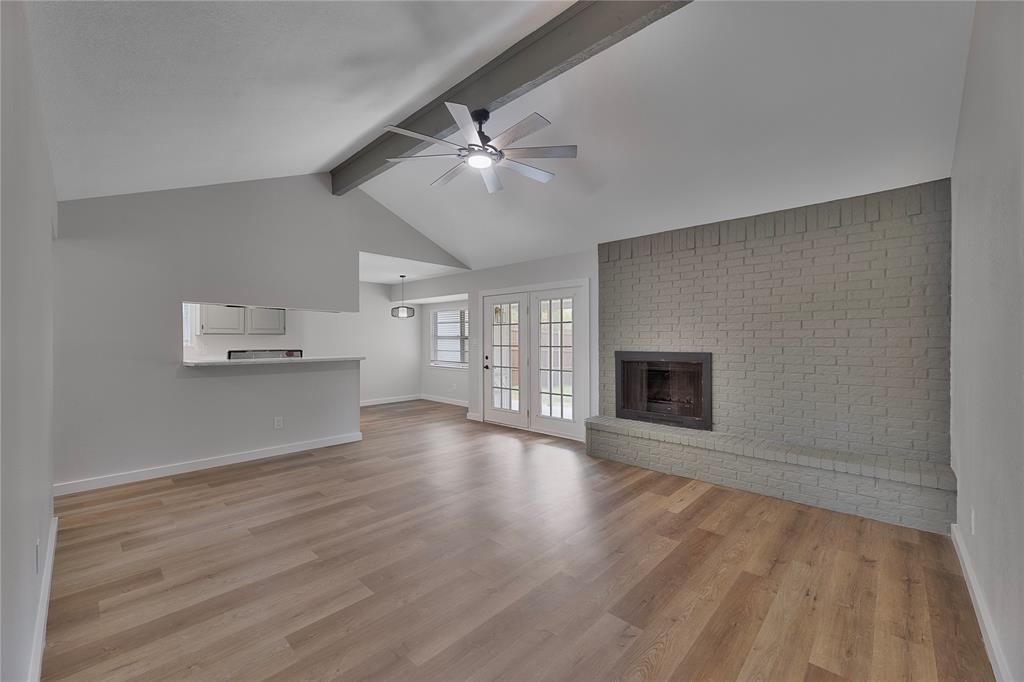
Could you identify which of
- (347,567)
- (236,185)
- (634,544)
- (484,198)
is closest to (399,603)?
(347,567)

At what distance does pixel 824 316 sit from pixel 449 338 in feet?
20.9

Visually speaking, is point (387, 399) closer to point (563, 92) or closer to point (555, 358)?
point (555, 358)

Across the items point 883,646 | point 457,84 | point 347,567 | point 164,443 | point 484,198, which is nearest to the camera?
point 883,646

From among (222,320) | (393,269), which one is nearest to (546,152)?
(393,269)

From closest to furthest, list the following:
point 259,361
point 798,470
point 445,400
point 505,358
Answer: point 798,470
point 259,361
point 505,358
point 445,400

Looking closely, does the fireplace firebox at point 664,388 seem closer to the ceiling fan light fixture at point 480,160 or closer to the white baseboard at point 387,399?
the ceiling fan light fixture at point 480,160

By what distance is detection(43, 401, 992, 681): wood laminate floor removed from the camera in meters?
1.82

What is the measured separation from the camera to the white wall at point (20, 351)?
1.22 metres

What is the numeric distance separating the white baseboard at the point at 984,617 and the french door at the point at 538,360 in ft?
11.0

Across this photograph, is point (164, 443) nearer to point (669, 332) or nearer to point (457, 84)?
point (457, 84)

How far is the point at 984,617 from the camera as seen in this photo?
6.37ft

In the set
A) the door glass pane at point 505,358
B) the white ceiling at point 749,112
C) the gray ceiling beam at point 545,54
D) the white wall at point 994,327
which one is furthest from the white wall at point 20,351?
the door glass pane at point 505,358

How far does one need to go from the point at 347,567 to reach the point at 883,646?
2.59 metres

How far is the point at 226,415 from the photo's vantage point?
4.52m
